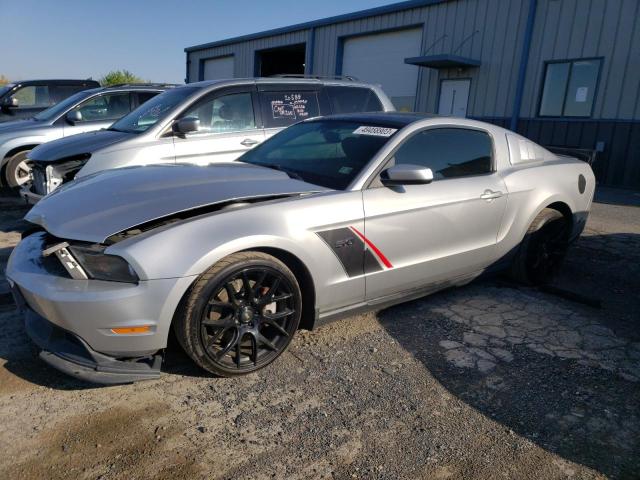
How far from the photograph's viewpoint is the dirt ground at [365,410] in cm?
220

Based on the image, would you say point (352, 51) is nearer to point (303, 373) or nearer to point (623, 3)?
point (623, 3)

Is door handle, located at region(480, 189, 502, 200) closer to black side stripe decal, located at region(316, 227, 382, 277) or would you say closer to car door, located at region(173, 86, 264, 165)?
black side stripe decal, located at region(316, 227, 382, 277)

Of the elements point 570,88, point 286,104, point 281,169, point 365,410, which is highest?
point 570,88

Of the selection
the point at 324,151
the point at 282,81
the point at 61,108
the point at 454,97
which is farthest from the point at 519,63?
the point at 324,151

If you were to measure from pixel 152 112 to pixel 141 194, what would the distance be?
10.7ft

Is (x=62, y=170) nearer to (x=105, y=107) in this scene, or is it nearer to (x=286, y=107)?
(x=286, y=107)

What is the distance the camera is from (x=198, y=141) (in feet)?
18.4

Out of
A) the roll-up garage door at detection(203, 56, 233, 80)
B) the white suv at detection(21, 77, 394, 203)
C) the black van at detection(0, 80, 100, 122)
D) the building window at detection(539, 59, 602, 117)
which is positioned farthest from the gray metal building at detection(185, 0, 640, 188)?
the black van at detection(0, 80, 100, 122)

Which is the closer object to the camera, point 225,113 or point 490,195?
point 490,195

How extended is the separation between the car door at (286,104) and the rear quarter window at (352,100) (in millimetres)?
149

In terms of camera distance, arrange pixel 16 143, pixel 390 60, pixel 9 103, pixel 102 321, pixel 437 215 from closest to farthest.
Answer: pixel 102 321, pixel 437 215, pixel 16 143, pixel 9 103, pixel 390 60

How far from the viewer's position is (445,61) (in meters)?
13.6

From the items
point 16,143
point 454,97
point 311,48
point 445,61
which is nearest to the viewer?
point 16,143

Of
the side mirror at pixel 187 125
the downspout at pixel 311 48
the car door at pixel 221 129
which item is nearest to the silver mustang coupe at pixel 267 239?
the side mirror at pixel 187 125
